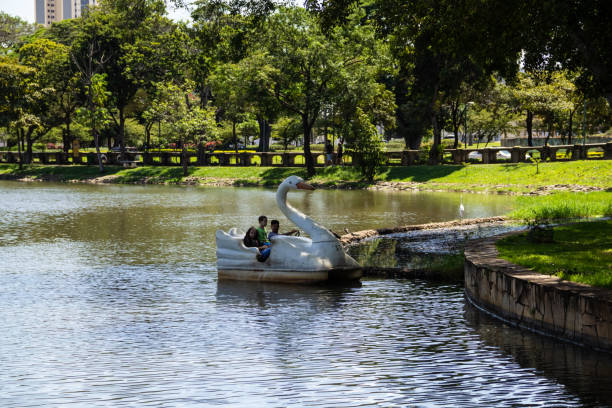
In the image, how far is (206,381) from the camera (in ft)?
33.0

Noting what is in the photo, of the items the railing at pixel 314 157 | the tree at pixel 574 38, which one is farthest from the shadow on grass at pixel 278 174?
the tree at pixel 574 38

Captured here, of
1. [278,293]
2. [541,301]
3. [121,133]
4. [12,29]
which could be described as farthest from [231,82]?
[12,29]

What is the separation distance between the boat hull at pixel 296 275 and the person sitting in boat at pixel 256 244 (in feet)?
1.16

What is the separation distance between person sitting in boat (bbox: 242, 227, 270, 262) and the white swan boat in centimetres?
10

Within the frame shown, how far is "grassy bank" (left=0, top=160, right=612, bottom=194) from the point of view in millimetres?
44594

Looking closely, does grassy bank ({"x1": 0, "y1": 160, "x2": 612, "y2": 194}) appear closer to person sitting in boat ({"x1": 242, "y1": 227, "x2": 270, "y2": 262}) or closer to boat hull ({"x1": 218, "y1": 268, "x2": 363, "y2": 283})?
boat hull ({"x1": 218, "y1": 268, "x2": 363, "y2": 283})

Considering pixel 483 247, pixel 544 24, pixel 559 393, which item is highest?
pixel 544 24

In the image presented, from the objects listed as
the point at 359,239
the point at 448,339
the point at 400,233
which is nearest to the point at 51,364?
the point at 448,339

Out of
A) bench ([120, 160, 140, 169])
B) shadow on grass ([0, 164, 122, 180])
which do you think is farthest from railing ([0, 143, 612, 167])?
shadow on grass ([0, 164, 122, 180])

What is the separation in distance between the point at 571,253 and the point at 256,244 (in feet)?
24.0

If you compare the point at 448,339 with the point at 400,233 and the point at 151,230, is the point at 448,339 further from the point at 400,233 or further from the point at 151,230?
the point at 151,230

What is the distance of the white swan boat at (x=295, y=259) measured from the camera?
54.3 feet

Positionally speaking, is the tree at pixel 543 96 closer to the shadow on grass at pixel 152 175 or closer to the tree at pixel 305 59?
the tree at pixel 305 59

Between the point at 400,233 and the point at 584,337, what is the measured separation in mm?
14362
